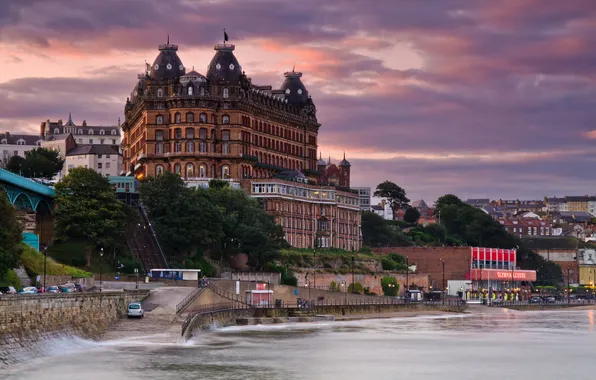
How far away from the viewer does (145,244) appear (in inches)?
5965

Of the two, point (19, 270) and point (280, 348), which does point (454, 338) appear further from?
point (19, 270)

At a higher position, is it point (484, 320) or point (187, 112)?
point (187, 112)

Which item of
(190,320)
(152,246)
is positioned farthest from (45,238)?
(190,320)

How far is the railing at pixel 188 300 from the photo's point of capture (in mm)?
109506

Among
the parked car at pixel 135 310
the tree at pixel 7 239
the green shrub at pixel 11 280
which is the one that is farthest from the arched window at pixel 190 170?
the parked car at pixel 135 310

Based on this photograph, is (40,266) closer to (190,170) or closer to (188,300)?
(188,300)

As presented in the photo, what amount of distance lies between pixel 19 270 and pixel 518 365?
5003 centimetres

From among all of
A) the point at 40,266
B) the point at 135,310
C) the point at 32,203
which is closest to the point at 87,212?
the point at 32,203

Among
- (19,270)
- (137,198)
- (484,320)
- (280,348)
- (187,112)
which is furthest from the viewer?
(187,112)

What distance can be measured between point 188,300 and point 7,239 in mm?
20494

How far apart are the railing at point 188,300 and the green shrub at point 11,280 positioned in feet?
47.6

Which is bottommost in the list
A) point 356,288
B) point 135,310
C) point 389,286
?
point 135,310

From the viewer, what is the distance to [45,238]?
14600cm

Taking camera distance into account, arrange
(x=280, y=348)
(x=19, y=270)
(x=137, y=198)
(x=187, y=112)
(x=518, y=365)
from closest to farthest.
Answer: (x=518, y=365)
(x=280, y=348)
(x=19, y=270)
(x=137, y=198)
(x=187, y=112)
